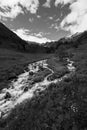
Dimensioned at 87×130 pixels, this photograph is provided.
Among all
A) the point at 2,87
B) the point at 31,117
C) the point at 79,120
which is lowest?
the point at 2,87

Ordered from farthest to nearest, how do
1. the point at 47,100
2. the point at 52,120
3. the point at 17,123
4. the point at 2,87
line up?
the point at 2,87 → the point at 47,100 → the point at 17,123 → the point at 52,120

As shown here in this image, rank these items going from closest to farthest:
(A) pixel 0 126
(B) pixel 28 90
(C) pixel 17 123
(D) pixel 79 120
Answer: (D) pixel 79 120 → (C) pixel 17 123 → (A) pixel 0 126 → (B) pixel 28 90

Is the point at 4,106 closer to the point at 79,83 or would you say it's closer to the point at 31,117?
the point at 31,117

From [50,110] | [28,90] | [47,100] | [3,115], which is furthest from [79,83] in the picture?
[3,115]

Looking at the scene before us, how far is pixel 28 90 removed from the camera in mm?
13484

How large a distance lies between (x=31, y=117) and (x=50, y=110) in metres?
1.33

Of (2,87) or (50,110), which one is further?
(2,87)

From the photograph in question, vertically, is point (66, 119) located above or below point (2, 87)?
above

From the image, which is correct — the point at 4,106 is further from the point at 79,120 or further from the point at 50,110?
the point at 79,120

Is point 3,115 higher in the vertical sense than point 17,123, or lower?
lower

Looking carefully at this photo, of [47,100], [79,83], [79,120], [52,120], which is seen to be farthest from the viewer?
[79,83]

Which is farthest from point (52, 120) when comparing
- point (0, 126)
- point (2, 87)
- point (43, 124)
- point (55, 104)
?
point (2, 87)

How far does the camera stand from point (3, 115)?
9188mm

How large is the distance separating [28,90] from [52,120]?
708 cm
